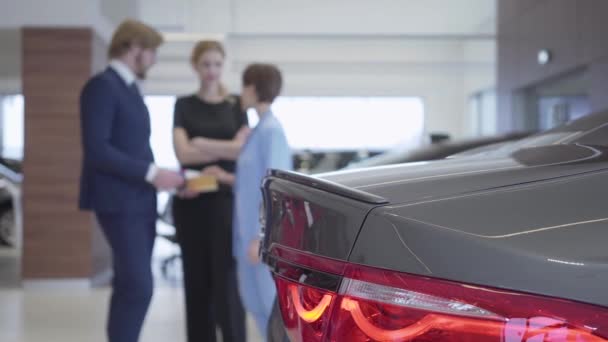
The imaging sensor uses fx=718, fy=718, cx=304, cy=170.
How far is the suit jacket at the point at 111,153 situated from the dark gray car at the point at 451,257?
5.23 ft

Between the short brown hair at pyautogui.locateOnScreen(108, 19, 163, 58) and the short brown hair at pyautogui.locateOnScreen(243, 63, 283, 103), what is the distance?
37 cm

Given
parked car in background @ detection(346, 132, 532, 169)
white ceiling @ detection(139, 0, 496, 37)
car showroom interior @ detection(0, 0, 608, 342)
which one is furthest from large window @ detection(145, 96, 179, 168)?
parked car in background @ detection(346, 132, 532, 169)

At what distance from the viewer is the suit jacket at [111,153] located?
7.81 feet

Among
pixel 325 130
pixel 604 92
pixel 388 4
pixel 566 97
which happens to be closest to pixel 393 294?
pixel 604 92

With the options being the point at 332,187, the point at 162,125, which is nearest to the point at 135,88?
the point at 332,187

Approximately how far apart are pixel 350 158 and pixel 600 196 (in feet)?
32.0

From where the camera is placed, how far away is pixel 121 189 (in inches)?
94.7

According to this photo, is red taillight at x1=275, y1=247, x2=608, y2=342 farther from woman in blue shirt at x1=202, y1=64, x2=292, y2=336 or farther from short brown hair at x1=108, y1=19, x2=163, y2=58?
short brown hair at x1=108, y1=19, x2=163, y2=58

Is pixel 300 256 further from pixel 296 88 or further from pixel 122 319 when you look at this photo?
pixel 296 88

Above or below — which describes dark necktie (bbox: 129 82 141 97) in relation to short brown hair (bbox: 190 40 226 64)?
below

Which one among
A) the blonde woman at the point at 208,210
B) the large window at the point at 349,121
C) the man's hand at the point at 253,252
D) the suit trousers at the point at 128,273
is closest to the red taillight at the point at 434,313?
the man's hand at the point at 253,252

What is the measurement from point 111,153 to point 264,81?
61 cm

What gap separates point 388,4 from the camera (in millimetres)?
11414

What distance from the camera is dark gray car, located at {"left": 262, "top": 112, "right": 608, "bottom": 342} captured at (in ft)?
2.12
